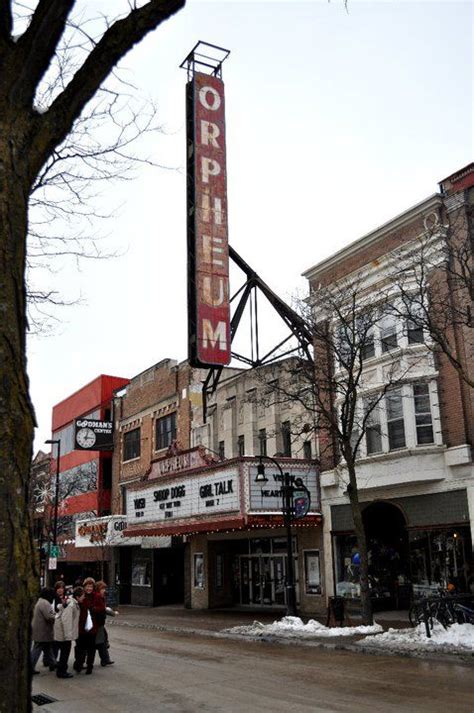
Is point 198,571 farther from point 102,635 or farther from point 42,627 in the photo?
point 42,627

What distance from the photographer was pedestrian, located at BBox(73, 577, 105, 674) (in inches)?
555

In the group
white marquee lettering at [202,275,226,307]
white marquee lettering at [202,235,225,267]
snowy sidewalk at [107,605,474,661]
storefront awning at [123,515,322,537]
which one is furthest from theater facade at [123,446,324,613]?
white marquee lettering at [202,235,225,267]

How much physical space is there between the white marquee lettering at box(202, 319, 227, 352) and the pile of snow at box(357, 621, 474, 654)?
38.5 ft

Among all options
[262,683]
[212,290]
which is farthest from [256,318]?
[262,683]

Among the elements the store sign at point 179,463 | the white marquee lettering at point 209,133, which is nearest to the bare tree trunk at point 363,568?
the store sign at point 179,463

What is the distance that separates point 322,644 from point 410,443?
24.2 feet

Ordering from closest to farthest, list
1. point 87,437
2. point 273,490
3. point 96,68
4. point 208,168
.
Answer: point 96,68
point 273,490
point 208,168
point 87,437

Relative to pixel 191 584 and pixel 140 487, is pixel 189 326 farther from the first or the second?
pixel 191 584

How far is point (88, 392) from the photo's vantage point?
1901 inches

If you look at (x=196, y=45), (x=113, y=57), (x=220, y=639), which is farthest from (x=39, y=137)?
(x=196, y=45)

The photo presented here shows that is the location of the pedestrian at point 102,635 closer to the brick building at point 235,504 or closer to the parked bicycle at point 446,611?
the parked bicycle at point 446,611

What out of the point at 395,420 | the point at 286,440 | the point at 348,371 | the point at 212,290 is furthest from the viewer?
the point at 286,440

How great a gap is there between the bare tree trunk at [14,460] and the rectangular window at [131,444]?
1471 inches

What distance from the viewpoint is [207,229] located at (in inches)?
1049
